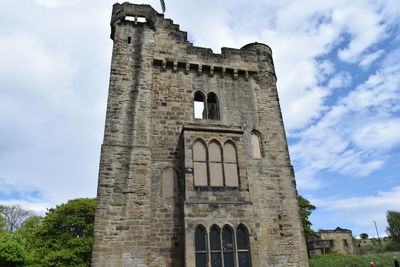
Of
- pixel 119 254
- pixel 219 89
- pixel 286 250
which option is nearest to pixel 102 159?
pixel 119 254

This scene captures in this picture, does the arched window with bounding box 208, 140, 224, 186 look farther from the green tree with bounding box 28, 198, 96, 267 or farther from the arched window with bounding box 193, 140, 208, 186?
the green tree with bounding box 28, 198, 96, 267

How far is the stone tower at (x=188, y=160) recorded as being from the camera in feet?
32.6

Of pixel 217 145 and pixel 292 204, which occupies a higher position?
pixel 217 145

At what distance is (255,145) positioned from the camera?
43.1ft

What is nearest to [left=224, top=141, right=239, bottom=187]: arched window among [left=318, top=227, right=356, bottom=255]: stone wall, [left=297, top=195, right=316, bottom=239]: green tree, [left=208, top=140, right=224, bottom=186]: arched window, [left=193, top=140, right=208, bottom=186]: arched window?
[left=208, top=140, right=224, bottom=186]: arched window

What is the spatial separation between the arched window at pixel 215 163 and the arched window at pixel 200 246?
5.97 feet

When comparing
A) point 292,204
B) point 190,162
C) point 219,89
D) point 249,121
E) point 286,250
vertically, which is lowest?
point 286,250

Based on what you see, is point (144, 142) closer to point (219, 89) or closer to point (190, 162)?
point (190, 162)

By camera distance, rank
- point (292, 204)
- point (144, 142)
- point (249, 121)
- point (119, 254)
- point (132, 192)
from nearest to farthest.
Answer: point (119, 254), point (132, 192), point (144, 142), point (292, 204), point (249, 121)

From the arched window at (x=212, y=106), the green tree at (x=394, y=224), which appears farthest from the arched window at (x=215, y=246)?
the green tree at (x=394, y=224)

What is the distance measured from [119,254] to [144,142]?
413 cm

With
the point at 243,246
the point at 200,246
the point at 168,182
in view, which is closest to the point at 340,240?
the point at 243,246

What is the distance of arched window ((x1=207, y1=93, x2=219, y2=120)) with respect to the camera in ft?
44.4

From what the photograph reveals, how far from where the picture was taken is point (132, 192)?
10438 mm
